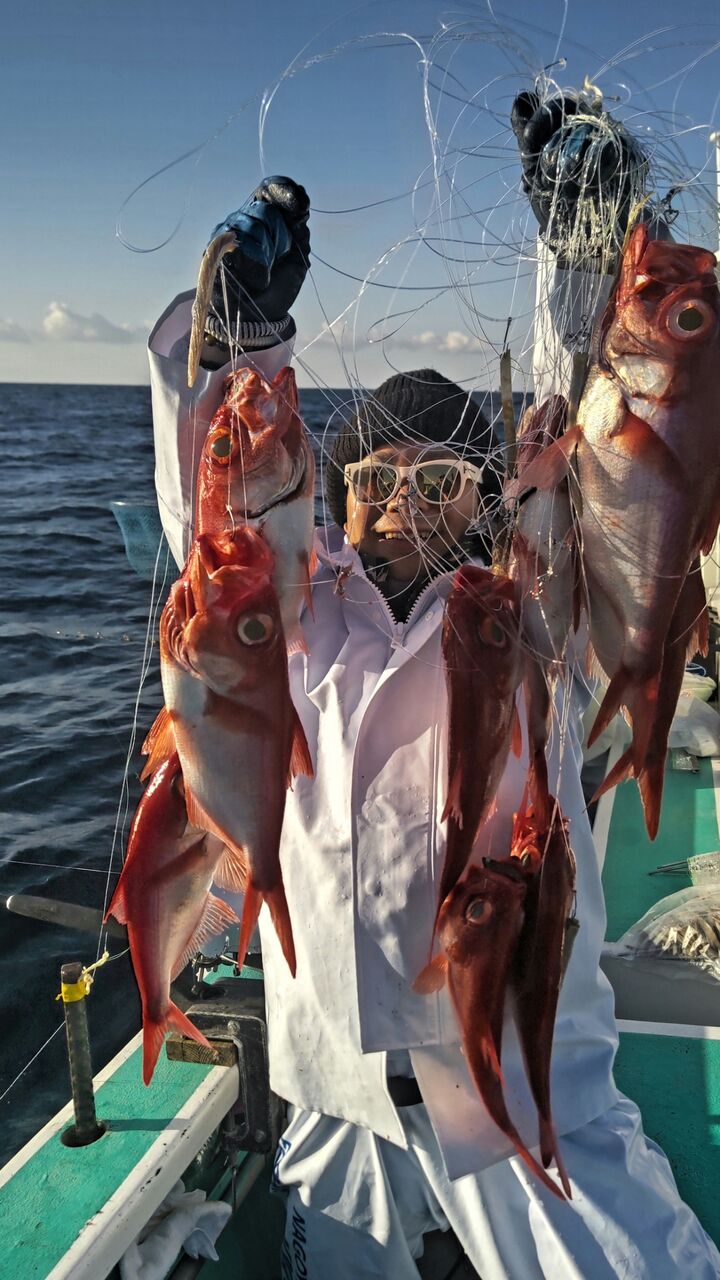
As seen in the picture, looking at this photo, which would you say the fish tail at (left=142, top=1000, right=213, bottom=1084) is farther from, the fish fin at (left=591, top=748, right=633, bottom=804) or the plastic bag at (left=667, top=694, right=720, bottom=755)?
the plastic bag at (left=667, top=694, right=720, bottom=755)

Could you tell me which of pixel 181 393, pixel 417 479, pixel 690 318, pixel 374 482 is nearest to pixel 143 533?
pixel 181 393

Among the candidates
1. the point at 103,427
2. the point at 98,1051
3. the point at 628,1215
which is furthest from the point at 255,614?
the point at 103,427

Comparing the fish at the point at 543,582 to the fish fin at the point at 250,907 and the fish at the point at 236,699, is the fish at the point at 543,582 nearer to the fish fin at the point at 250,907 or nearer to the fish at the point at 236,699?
the fish at the point at 236,699

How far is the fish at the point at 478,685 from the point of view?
1.90m

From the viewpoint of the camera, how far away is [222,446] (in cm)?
184

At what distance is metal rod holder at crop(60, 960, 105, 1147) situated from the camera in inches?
107

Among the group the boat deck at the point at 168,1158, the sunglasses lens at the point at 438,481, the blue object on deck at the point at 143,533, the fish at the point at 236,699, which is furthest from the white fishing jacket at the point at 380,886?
the blue object on deck at the point at 143,533

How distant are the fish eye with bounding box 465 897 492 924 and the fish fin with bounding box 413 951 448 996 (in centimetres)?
13

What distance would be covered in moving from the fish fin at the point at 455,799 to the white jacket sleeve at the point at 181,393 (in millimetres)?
971

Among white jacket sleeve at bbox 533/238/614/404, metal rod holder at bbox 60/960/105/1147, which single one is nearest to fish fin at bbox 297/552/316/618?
white jacket sleeve at bbox 533/238/614/404

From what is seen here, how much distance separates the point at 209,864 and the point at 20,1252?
1.26 meters

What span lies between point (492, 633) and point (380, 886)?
33.5 inches

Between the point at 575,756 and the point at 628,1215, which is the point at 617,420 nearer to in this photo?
the point at 575,756

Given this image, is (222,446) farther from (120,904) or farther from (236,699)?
(120,904)
